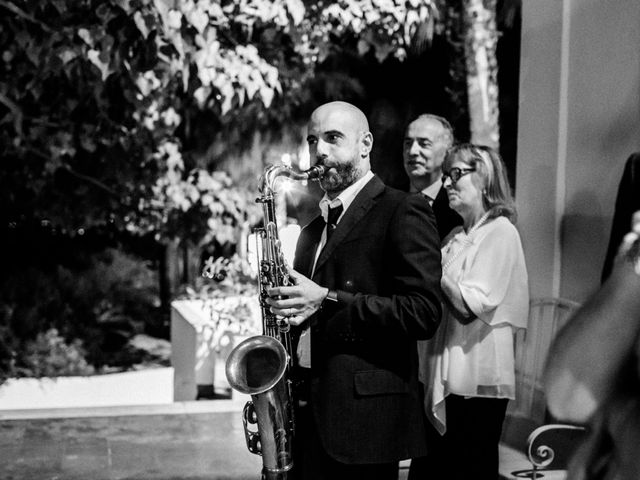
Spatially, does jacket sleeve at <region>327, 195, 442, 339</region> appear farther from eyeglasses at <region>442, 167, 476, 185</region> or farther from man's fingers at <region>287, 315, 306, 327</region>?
eyeglasses at <region>442, 167, 476, 185</region>

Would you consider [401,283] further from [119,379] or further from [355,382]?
[119,379]

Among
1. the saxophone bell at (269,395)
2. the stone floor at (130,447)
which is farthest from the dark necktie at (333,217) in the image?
the stone floor at (130,447)

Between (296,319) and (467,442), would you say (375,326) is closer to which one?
(296,319)

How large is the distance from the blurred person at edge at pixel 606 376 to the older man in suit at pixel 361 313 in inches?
64.1

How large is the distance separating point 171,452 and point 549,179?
105 inches

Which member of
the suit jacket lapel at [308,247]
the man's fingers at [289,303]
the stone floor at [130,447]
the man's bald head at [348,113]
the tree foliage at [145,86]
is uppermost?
the tree foliage at [145,86]

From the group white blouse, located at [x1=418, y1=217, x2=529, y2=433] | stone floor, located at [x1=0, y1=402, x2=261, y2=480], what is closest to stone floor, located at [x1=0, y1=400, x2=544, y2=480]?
stone floor, located at [x1=0, y1=402, x2=261, y2=480]

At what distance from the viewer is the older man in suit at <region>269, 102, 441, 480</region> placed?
2812 mm

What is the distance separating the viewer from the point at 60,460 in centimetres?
516

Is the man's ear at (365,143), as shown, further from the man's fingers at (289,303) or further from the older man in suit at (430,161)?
the older man in suit at (430,161)

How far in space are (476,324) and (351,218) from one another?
2.29ft

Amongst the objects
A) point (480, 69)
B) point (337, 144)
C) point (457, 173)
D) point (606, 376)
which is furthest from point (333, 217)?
point (480, 69)

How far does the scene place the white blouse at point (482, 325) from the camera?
3.20 metres

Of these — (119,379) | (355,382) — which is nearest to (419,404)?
(355,382)
